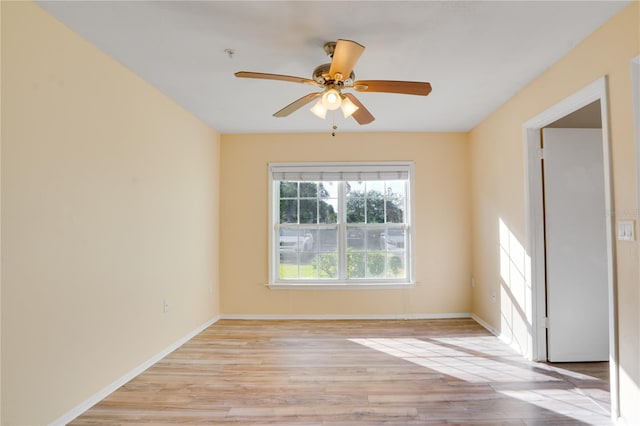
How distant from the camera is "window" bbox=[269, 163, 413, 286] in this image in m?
4.46

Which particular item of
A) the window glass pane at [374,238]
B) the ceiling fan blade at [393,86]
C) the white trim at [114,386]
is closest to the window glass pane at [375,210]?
the window glass pane at [374,238]

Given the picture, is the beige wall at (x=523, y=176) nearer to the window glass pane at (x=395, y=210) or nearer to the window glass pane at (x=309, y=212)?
the window glass pane at (x=395, y=210)

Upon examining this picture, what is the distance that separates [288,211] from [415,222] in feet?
5.49

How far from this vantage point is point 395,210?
4535 millimetres

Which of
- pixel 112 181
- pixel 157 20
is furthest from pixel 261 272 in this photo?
pixel 157 20

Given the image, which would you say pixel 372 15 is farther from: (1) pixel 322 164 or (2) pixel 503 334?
(2) pixel 503 334

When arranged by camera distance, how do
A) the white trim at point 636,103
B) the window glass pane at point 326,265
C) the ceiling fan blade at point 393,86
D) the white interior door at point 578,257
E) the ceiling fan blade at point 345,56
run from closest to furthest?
1. the ceiling fan blade at point 345,56
2. the white trim at point 636,103
3. the ceiling fan blade at point 393,86
4. the white interior door at point 578,257
5. the window glass pane at point 326,265

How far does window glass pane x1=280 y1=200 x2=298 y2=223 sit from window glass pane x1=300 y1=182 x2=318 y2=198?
162 millimetres

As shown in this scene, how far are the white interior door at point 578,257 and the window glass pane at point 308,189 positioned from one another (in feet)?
8.59

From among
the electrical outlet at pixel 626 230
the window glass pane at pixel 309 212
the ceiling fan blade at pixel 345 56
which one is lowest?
the electrical outlet at pixel 626 230

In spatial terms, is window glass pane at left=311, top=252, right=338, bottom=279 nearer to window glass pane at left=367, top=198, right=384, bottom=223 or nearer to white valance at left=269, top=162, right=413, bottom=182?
window glass pane at left=367, top=198, right=384, bottom=223

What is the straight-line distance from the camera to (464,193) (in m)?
4.45

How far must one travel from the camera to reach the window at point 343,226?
14.6 feet

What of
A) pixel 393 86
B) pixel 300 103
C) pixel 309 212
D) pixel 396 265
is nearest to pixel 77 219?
pixel 300 103
